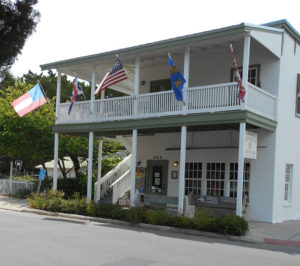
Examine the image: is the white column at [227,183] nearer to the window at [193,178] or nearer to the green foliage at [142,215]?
the window at [193,178]

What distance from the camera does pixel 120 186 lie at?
1892cm

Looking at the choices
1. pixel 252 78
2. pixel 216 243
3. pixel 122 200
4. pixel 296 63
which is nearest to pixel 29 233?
pixel 216 243

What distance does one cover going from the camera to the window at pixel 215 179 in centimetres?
1681

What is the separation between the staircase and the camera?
18.4 meters

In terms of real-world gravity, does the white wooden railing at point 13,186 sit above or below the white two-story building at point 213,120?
below

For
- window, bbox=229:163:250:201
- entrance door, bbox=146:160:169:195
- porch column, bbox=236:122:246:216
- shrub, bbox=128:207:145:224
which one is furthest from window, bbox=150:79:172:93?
shrub, bbox=128:207:145:224

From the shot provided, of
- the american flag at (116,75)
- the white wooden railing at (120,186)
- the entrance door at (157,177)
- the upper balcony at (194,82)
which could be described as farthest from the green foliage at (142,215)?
the american flag at (116,75)

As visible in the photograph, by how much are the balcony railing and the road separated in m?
4.68

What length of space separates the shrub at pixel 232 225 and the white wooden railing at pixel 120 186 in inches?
272

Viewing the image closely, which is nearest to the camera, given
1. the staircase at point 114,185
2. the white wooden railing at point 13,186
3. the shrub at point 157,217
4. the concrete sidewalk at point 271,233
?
the concrete sidewalk at point 271,233

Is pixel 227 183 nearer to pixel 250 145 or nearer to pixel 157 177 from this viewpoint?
pixel 250 145

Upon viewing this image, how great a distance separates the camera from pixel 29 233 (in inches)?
447

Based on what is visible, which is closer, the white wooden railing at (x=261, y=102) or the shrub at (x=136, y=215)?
the white wooden railing at (x=261, y=102)

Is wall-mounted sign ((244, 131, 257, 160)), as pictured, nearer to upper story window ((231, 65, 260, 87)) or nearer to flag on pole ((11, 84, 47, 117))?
upper story window ((231, 65, 260, 87))
